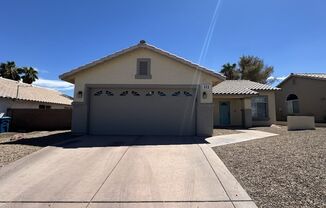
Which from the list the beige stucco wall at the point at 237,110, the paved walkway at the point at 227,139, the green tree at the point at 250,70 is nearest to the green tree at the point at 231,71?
the green tree at the point at 250,70

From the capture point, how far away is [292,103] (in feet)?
83.1

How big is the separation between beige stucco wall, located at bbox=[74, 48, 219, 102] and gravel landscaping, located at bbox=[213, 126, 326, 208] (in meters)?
4.94

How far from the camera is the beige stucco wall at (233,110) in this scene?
770 inches

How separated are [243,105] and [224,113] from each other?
1.71 m

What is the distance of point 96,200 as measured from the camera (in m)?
4.35

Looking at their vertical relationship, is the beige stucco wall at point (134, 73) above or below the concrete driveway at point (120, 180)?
above

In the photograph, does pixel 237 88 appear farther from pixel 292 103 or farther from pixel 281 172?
pixel 281 172

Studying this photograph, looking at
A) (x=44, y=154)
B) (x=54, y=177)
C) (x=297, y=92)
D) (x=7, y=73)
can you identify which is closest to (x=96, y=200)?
(x=54, y=177)

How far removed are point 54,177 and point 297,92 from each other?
25.7m

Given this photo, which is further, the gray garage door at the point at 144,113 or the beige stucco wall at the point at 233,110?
the beige stucco wall at the point at 233,110

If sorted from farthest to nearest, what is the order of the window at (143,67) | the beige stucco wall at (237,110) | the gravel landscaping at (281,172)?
the beige stucco wall at (237,110)
the window at (143,67)
the gravel landscaping at (281,172)

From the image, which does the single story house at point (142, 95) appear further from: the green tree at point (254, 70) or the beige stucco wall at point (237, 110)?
the green tree at point (254, 70)

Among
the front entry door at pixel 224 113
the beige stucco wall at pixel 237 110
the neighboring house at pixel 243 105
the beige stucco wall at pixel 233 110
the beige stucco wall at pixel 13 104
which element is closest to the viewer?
the beige stucco wall at pixel 13 104

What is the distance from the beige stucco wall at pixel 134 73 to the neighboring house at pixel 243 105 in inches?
278
